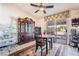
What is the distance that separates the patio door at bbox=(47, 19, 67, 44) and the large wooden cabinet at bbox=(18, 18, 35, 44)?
0.27 metres

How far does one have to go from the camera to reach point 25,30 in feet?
6.54

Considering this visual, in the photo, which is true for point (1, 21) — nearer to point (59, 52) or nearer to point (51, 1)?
point (51, 1)

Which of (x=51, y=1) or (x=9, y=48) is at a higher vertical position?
(x=51, y=1)

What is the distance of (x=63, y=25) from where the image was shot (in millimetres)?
1962

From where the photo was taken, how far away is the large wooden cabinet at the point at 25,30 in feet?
6.47

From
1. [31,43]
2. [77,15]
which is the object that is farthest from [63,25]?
[31,43]

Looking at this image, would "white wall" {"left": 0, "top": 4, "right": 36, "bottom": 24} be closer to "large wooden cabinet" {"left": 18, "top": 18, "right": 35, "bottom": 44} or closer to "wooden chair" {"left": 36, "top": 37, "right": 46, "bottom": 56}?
"large wooden cabinet" {"left": 18, "top": 18, "right": 35, "bottom": 44}

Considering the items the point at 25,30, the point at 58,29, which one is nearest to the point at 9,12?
the point at 25,30

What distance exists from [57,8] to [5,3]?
817 mm

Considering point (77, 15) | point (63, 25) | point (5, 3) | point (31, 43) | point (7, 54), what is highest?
point (5, 3)

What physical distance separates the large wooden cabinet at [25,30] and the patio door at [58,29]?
270 mm

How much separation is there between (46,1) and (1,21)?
0.77 meters

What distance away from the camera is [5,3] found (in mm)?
1971

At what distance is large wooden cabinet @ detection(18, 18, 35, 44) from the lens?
6.47 ft
